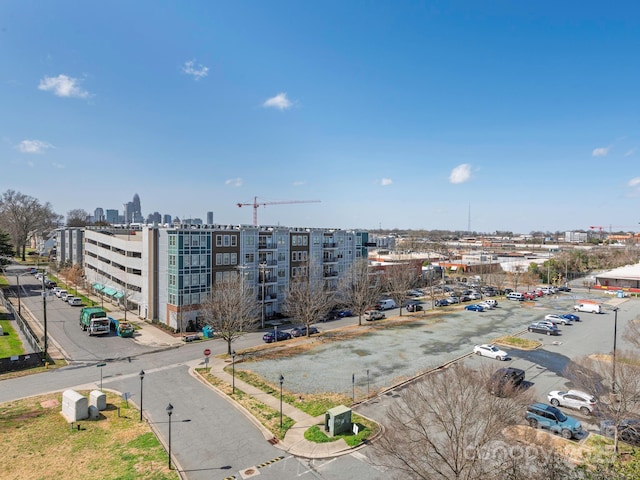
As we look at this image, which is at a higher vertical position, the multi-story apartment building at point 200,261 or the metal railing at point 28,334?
the multi-story apartment building at point 200,261

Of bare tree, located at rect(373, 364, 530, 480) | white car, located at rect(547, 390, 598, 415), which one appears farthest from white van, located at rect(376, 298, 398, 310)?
bare tree, located at rect(373, 364, 530, 480)

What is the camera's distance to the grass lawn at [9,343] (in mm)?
36250

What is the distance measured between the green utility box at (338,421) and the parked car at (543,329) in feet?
122

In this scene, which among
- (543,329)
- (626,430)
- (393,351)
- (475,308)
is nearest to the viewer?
(626,430)

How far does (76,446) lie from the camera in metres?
20.8

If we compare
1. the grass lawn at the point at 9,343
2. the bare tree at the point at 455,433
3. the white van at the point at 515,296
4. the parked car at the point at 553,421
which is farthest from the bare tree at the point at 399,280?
the grass lawn at the point at 9,343

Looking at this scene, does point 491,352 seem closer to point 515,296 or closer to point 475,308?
point 475,308

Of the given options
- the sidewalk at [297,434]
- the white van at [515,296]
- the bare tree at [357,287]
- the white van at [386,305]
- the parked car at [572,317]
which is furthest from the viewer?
the white van at [515,296]

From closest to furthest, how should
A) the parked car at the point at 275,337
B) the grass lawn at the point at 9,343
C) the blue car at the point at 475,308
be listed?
the grass lawn at the point at 9,343, the parked car at the point at 275,337, the blue car at the point at 475,308

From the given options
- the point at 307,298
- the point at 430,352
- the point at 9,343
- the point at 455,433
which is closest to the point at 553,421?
the point at 455,433

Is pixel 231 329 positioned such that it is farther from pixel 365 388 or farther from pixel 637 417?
pixel 637 417

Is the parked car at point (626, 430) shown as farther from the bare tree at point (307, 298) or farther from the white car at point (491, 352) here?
the bare tree at point (307, 298)

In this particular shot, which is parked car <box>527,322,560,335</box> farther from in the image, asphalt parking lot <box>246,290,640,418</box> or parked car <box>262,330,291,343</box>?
parked car <box>262,330,291,343</box>

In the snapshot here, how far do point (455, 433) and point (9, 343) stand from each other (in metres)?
46.0
